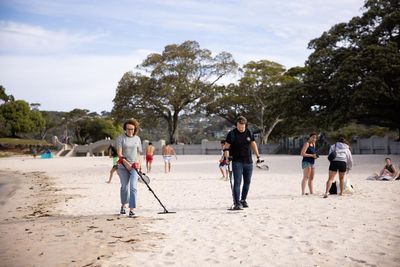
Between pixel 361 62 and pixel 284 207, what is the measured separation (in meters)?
20.9

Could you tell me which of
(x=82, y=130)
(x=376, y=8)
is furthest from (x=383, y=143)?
→ (x=82, y=130)

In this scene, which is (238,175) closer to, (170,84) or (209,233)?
(209,233)

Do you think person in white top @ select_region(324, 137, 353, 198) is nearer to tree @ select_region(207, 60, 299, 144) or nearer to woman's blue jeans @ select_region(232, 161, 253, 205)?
woman's blue jeans @ select_region(232, 161, 253, 205)

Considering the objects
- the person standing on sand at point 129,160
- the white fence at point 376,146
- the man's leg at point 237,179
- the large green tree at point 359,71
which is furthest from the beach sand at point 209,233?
the white fence at point 376,146

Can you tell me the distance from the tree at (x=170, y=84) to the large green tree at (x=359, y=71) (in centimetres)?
1969

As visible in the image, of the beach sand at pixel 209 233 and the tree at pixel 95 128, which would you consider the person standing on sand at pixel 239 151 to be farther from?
the tree at pixel 95 128

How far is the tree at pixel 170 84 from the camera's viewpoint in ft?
158

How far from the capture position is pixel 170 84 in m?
47.7

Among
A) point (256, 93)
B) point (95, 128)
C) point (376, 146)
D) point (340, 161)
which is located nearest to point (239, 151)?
point (340, 161)

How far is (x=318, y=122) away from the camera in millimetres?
28875

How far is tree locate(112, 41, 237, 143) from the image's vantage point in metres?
48.1

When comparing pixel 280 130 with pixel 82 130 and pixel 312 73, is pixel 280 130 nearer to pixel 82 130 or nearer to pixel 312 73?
pixel 312 73

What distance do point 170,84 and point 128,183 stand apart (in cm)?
4078

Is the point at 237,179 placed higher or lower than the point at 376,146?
lower
